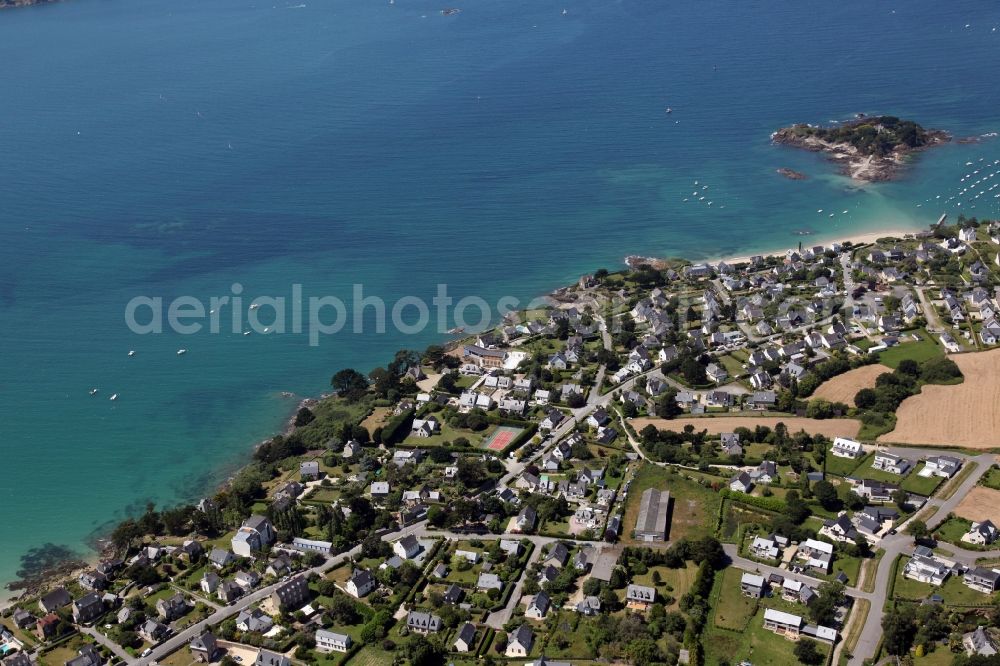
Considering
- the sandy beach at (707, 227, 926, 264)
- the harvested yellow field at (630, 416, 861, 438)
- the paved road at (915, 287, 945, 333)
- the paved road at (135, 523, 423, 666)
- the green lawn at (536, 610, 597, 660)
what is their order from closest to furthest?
the green lawn at (536, 610, 597, 660)
the paved road at (135, 523, 423, 666)
the harvested yellow field at (630, 416, 861, 438)
the paved road at (915, 287, 945, 333)
the sandy beach at (707, 227, 926, 264)

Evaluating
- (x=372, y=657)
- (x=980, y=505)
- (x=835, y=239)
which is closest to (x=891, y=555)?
(x=980, y=505)

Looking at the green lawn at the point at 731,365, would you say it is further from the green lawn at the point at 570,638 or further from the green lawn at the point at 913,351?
the green lawn at the point at 570,638

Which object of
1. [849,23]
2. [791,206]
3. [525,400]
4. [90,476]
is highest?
[849,23]

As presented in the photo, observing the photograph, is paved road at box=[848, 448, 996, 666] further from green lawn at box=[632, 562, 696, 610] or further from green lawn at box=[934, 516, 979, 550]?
green lawn at box=[632, 562, 696, 610]

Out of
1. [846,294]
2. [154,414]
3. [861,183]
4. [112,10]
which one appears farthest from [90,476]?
[112,10]

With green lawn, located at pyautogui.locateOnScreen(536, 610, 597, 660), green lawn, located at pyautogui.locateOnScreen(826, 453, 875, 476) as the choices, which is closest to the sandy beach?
green lawn, located at pyautogui.locateOnScreen(826, 453, 875, 476)

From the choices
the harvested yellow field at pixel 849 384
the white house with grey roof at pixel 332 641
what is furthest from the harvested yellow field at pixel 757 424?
the white house with grey roof at pixel 332 641

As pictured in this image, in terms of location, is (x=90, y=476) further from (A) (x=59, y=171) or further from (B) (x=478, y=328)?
(A) (x=59, y=171)
